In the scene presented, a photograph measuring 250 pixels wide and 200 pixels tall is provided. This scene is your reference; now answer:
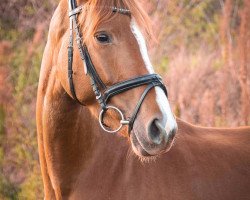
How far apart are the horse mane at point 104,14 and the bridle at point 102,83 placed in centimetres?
4

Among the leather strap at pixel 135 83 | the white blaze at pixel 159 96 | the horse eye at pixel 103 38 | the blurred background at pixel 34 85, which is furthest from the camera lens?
the blurred background at pixel 34 85

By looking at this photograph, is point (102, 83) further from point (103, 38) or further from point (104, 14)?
point (104, 14)

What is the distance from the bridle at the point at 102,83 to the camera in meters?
3.00

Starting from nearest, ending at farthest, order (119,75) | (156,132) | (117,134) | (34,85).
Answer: (156,132) < (119,75) < (117,134) < (34,85)

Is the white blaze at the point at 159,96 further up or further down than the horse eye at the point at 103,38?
further down

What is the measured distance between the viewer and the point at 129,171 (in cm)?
351

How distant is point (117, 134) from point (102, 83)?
542 millimetres

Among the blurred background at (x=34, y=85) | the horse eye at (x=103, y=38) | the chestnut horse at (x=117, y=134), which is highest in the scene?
the horse eye at (x=103, y=38)

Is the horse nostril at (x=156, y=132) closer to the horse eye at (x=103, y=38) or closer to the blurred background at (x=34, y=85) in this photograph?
the horse eye at (x=103, y=38)

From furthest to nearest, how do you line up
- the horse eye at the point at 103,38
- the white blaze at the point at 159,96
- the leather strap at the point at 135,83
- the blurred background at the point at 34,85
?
the blurred background at the point at 34,85
the horse eye at the point at 103,38
the leather strap at the point at 135,83
the white blaze at the point at 159,96

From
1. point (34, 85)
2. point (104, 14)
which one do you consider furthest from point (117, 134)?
point (34, 85)

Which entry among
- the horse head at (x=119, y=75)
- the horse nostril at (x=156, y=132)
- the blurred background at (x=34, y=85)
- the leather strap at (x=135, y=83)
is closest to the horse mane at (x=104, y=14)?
the horse head at (x=119, y=75)

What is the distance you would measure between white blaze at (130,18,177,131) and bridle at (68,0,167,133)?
6cm

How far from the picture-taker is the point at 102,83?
3.15m
